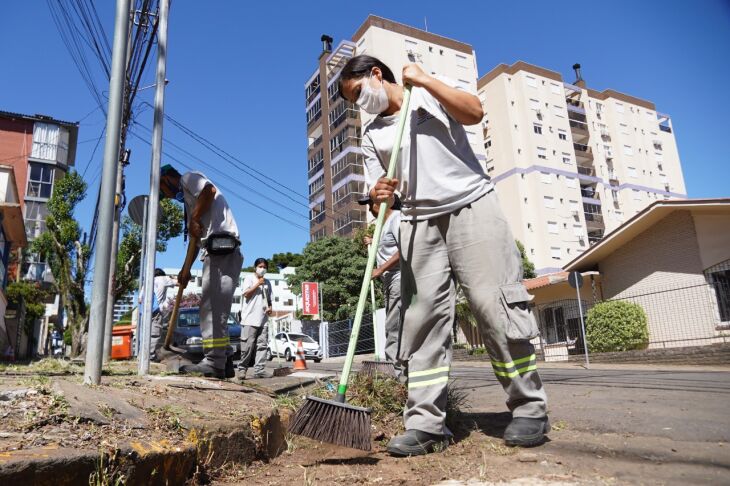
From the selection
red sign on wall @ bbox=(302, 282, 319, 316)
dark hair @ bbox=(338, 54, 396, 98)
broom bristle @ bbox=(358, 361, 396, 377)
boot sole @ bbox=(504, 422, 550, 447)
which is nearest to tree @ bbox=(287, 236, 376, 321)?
red sign on wall @ bbox=(302, 282, 319, 316)

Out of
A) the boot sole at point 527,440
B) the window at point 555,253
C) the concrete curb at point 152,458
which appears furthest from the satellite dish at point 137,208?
the window at point 555,253

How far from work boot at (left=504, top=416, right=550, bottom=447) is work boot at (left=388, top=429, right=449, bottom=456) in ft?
1.03

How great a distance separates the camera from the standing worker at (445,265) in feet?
7.72

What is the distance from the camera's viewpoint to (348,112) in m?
49.4

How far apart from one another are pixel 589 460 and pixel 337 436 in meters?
1.03

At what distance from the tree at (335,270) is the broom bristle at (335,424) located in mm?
30352

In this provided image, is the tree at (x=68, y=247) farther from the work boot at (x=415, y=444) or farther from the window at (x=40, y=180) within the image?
the work boot at (x=415, y=444)

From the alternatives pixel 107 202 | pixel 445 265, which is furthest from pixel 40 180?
pixel 445 265

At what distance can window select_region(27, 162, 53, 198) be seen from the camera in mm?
36188

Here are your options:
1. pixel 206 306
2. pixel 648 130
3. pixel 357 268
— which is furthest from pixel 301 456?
pixel 648 130

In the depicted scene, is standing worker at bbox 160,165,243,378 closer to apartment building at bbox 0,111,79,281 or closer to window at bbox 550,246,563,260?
apartment building at bbox 0,111,79,281

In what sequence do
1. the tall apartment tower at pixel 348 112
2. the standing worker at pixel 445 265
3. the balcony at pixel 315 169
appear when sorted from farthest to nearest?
the balcony at pixel 315 169
the tall apartment tower at pixel 348 112
the standing worker at pixel 445 265

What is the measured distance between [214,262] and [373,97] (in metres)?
2.26

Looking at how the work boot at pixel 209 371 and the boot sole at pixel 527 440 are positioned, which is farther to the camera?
the work boot at pixel 209 371
